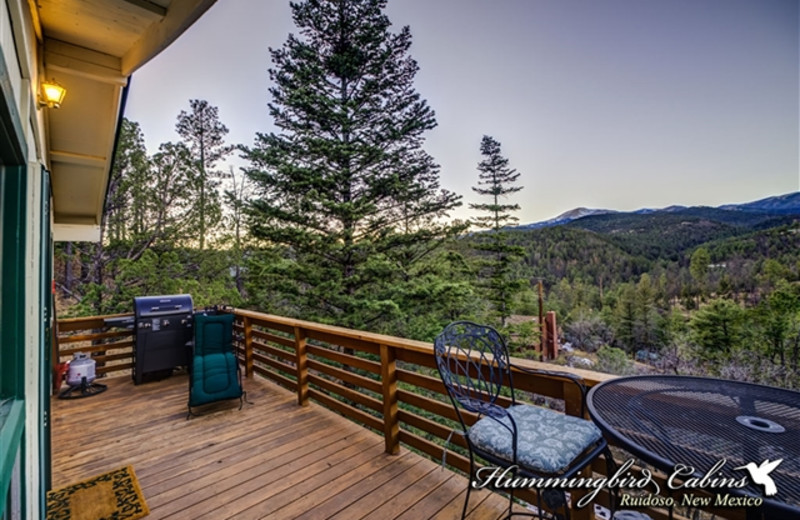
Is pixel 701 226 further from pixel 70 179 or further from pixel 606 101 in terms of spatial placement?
pixel 70 179

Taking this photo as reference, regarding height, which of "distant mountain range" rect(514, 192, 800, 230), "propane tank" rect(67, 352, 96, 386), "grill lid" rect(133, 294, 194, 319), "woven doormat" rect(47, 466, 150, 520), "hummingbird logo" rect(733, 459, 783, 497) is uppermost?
"distant mountain range" rect(514, 192, 800, 230)

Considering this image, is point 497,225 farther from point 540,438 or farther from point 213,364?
point 540,438

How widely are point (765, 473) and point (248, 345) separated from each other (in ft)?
15.7

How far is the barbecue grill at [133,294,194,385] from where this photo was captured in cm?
432

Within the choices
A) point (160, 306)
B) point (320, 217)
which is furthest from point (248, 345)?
point (320, 217)

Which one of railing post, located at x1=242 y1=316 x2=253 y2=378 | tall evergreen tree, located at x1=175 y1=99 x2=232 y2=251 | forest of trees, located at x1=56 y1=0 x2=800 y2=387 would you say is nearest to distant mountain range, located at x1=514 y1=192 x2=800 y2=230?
forest of trees, located at x1=56 y1=0 x2=800 y2=387

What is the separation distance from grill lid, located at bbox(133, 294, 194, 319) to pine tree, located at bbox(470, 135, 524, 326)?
9.88 meters

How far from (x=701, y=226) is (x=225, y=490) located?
60.5ft

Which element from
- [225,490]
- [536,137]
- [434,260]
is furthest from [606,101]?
[225,490]

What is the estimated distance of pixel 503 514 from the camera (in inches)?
75.5

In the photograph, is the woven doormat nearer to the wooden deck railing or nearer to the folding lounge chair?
the folding lounge chair

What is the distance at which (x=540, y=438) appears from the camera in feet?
4.76

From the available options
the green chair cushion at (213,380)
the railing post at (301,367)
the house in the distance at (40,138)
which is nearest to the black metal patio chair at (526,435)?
the house in the distance at (40,138)

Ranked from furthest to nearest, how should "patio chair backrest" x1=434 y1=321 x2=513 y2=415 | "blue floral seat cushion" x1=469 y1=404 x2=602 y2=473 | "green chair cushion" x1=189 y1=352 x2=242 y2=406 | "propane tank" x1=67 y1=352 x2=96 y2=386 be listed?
"propane tank" x1=67 y1=352 x2=96 y2=386
"green chair cushion" x1=189 y1=352 x2=242 y2=406
"patio chair backrest" x1=434 y1=321 x2=513 y2=415
"blue floral seat cushion" x1=469 y1=404 x2=602 y2=473
